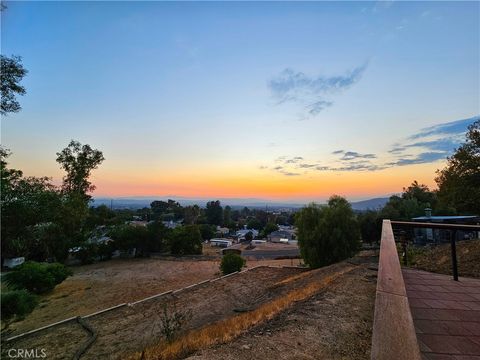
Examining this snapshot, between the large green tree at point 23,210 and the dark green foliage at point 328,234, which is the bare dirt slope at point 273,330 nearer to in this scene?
the large green tree at point 23,210

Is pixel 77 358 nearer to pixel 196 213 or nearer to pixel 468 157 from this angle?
pixel 468 157

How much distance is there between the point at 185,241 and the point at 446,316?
39281 millimetres

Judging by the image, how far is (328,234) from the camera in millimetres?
19141

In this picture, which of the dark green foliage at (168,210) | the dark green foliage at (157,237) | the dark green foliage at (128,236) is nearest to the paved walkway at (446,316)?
the dark green foliage at (128,236)

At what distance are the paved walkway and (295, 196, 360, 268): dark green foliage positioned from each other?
15451 mm

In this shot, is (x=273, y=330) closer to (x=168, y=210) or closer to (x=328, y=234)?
(x=328, y=234)

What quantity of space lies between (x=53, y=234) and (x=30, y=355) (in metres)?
3.66

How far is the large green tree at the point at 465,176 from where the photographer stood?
13594mm

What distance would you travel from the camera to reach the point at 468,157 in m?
14.0

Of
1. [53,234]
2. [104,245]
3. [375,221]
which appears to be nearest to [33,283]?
[53,234]

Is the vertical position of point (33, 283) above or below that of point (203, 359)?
below

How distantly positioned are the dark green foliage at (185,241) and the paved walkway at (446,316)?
38049mm

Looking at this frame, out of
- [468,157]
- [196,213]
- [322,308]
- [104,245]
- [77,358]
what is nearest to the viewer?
[322,308]

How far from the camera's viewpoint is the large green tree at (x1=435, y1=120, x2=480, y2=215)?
535 inches
